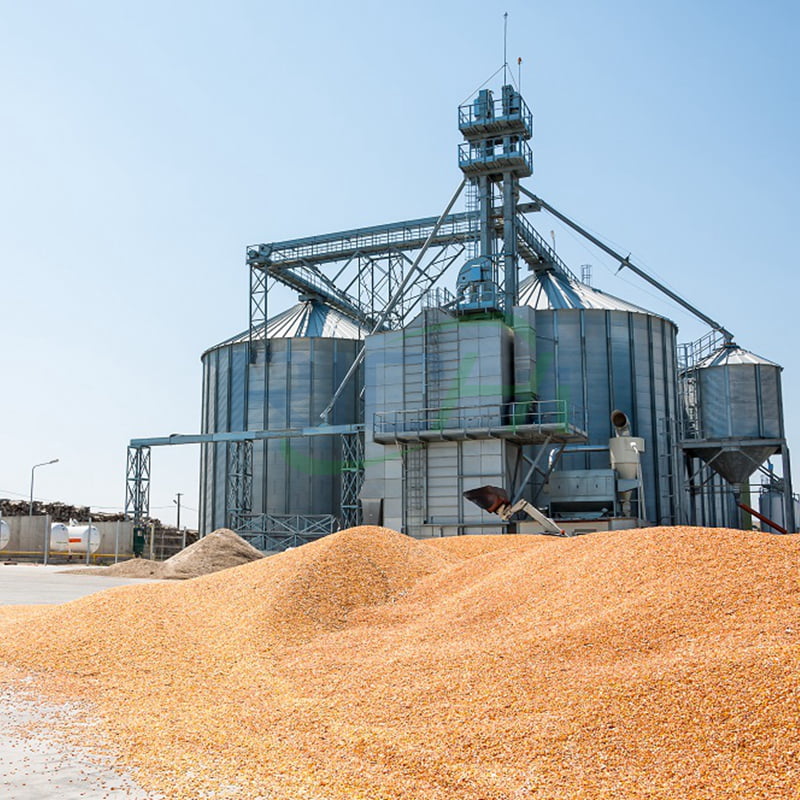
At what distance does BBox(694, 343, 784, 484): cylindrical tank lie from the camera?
136ft

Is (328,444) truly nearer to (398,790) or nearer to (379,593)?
(379,593)

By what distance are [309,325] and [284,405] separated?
5.36 metres

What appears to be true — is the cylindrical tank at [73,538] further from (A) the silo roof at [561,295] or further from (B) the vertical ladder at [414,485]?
(A) the silo roof at [561,295]

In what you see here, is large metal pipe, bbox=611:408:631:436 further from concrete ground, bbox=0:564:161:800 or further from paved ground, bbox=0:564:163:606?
concrete ground, bbox=0:564:161:800

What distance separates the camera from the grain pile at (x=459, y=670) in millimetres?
6262

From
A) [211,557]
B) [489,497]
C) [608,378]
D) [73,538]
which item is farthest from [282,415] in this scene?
[489,497]

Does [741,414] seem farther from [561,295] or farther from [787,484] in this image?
[561,295]

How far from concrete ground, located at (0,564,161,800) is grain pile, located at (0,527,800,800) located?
0.26 m

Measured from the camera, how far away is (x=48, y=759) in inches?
271

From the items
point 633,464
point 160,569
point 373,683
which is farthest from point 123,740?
point 633,464

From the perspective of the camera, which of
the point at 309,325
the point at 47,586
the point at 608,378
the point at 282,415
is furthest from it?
the point at 309,325

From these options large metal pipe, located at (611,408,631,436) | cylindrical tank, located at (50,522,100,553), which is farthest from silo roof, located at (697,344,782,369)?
cylindrical tank, located at (50,522,100,553)

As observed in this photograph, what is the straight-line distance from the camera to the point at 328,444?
45.3m

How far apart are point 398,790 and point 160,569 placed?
88.2 feet
